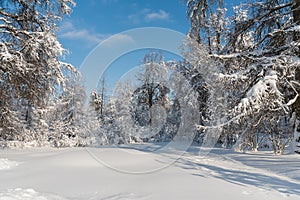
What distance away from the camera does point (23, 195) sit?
3.43 meters

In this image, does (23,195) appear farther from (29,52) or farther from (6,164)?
(29,52)

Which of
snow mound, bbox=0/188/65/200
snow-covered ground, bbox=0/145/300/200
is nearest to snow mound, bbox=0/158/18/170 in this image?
snow-covered ground, bbox=0/145/300/200

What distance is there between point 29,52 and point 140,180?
465 cm

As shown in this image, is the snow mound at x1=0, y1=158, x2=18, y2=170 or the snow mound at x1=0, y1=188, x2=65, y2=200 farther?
the snow mound at x1=0, y1=158, x2=18, y2=170

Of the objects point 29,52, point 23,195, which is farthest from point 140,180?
point 29,52

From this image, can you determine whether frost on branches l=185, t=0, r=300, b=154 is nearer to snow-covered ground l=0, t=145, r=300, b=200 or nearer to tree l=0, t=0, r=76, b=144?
snow-covered ground l=0, t=145, r=300, b=200

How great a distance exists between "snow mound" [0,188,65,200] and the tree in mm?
3291

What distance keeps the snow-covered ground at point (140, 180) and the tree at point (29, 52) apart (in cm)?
213

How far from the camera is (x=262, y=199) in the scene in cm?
308

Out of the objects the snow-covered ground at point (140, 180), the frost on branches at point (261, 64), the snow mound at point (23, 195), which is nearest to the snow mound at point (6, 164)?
the snow-covered ground at point (140, 180)

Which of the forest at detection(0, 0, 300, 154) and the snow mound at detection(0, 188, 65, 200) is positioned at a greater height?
the forest at detection(0, 0, 300, 154)

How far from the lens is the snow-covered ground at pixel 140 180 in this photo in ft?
11.1

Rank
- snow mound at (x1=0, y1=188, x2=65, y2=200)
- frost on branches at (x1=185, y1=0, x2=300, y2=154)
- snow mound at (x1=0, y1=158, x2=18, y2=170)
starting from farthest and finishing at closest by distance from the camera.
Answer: snow mound at (x1=0, y1=158, x2=18, y2=170) < frost on branches at (x1=185, y1=0, x2=300, y2=154) < snow mound at (x1=0, y1=188, x2=65, y2=200)

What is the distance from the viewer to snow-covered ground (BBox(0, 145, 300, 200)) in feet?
11.1
